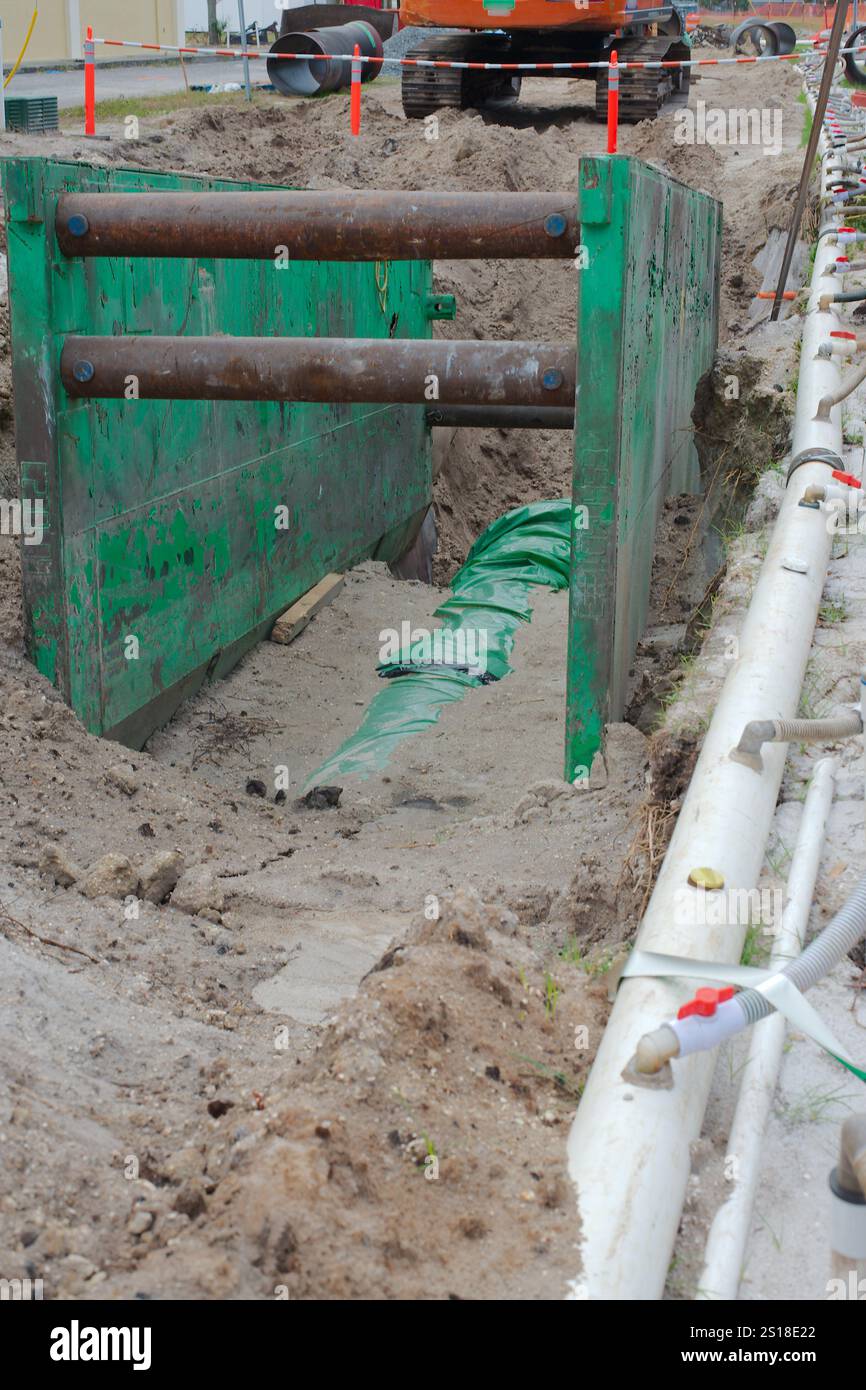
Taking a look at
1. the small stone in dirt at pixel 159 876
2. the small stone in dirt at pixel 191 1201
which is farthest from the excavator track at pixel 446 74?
the small stone in dirt at pixel 191 1201

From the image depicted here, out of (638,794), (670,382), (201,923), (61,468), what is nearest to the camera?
(201,923)

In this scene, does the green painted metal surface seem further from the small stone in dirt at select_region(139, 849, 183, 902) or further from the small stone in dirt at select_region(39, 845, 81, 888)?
the small stone in dirt at select_region(39, 845, 81, 888)

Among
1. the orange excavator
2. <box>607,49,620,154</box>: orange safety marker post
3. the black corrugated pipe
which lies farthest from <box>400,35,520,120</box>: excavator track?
<box>607,49,620,154</box>: orange safety marker post

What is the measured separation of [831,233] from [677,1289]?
9027 mm

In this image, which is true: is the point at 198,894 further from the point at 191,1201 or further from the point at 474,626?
the point at 474,626

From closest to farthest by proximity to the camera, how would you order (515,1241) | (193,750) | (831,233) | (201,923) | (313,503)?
(515,1241)
(201,923)
(193,750)
(313,503)
(831,233)

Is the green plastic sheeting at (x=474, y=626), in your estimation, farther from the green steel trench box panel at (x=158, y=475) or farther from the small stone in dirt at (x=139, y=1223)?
the small stone in dirt at (x=139, y=1223)

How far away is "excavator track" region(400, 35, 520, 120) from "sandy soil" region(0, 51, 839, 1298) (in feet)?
31.9

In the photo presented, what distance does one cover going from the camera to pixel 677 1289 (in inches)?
71.8

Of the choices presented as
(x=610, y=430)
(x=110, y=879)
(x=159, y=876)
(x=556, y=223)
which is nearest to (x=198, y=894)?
(x=159, y=876)

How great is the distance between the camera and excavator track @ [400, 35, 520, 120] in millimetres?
16641

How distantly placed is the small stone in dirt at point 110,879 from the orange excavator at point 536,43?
13789 mm

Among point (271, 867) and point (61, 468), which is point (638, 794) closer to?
Answer: point (271, 867)
